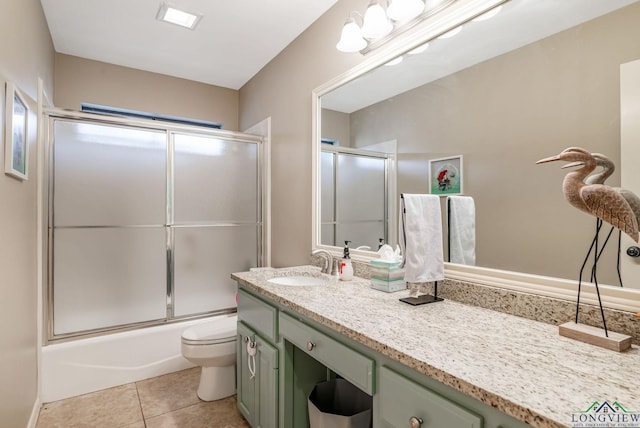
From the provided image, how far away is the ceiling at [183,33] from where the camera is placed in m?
2.15

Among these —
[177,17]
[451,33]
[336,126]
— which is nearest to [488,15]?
[451,33]

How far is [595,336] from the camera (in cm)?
91

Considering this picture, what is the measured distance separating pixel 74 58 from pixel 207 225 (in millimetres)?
1756

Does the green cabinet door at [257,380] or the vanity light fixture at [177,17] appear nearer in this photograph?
the green cabinet door at [257,380]

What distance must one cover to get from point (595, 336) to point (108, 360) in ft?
9.02

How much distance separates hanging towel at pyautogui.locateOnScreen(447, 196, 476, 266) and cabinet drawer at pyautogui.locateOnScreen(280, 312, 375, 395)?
2.07ft

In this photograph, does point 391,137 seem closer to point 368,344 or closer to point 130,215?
point 368,344

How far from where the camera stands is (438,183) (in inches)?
58.6

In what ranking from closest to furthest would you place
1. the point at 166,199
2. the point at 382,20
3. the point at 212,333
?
the point at 382,20 → the point at 212,333 → the point at 166,199

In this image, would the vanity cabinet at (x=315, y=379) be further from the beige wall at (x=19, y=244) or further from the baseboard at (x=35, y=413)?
the baseboard at (x=35, y=413)

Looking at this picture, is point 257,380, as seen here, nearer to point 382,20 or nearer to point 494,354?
point 494,354

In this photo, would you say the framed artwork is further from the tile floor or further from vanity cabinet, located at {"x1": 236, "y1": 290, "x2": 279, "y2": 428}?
the tile floor

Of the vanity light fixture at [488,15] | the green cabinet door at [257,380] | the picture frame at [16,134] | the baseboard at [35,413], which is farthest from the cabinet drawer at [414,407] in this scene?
the baseboard at [35,413]

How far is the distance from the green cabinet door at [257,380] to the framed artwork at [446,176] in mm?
1020
